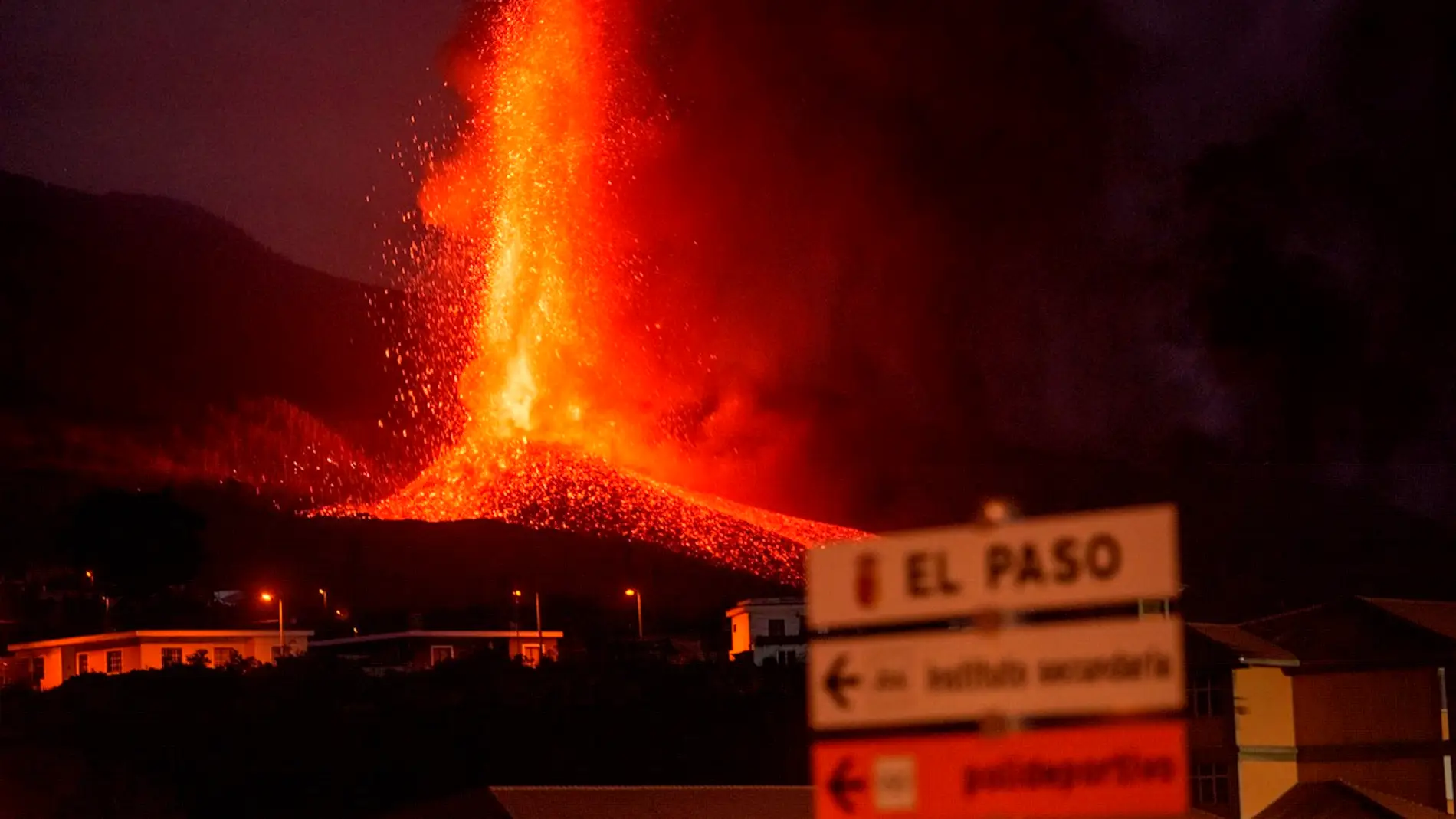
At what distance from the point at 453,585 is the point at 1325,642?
65479 mm

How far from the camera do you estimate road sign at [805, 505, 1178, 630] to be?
5059 mm

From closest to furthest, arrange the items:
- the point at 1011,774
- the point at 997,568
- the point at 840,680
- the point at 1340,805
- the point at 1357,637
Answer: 1. the point at 1011,774
2. the point at 997,568
3. the point at 840,680
4. the point at 1340,805
5. the point at 1357,637

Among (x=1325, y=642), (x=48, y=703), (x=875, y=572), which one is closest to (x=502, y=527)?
(x=48, y=703)

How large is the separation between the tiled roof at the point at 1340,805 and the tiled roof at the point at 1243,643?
30.8 feet

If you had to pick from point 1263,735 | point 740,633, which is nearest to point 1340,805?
point 1263,735

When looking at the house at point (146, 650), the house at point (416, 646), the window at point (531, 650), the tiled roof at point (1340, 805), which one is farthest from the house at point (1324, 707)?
the house at point (146, 650)

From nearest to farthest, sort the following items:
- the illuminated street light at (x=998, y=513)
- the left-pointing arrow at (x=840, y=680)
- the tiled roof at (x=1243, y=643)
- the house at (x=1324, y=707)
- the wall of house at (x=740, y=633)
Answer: the illuminated street light at (x=998, y=513) < the left-pointing arrow at (x=840, y=680) < the house at (x=1324, y=707) < the tiled roof at (x=1243, y=643) < the wall of house at (x=740, y=633)

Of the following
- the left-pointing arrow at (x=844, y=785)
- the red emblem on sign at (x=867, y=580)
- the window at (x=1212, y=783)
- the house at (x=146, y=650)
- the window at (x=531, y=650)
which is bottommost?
the window at (x=1212, y=783)

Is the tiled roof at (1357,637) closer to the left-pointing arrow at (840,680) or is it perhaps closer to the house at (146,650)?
the house at (146,650)

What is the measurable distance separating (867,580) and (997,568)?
0.41 metres

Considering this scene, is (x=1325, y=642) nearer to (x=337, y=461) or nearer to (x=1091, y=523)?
(x=1091, y=523)

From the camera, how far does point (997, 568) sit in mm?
5312

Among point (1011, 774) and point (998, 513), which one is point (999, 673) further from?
point (998, 513)

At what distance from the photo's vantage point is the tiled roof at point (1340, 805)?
77.5 feet
